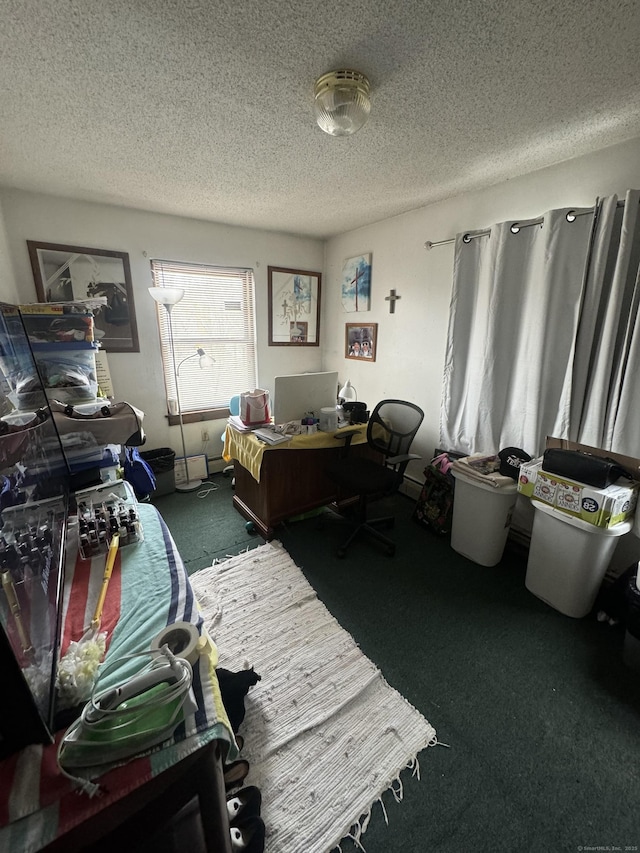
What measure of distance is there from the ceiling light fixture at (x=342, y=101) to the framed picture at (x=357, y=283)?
6.47 feet

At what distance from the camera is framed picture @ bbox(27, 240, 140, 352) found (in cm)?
258

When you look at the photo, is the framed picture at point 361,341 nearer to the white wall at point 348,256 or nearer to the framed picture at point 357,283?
the white wall at point 348,256

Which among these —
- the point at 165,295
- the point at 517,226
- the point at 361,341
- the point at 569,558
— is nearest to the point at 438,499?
the point at 569,558

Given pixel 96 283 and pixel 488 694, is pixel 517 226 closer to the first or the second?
pixel 488 694

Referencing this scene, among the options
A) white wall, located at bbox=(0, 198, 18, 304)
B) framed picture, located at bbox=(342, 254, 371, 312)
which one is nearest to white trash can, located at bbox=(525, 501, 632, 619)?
framed picture, located at bbox=(342, 254, 371, 312)

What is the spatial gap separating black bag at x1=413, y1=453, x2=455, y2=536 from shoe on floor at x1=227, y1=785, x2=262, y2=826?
74.1 inches

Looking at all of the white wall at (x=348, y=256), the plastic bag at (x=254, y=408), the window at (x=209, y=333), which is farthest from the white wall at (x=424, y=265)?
the plastic bag at (x=254, y=408)

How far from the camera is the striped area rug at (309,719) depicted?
1130 mm

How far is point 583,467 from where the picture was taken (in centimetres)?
177

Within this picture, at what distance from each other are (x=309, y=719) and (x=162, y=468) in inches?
93.6

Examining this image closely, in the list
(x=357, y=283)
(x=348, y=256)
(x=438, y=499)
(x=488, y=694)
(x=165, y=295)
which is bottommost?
(x=488, y=694)

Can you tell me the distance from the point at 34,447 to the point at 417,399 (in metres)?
2.71

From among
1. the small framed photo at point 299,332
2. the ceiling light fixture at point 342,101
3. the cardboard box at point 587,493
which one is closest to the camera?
the ceiling light fixture at point 342,101

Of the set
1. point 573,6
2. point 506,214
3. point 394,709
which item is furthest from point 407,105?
point 394,709
